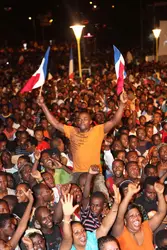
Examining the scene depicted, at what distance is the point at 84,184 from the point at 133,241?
4.64ft

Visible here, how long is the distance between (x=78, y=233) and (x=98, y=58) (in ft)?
83.1

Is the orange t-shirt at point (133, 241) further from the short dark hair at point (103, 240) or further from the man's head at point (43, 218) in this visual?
the man's head at point (43, 218)

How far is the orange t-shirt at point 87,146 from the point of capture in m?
6.16

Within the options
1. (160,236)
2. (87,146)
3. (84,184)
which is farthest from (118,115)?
(160,236)

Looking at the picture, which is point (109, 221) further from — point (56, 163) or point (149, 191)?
point (56, 163)

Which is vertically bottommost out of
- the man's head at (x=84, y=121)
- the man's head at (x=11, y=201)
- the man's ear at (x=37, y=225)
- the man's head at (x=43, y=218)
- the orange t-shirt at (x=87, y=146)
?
the man's ear at (x=37, y=225)

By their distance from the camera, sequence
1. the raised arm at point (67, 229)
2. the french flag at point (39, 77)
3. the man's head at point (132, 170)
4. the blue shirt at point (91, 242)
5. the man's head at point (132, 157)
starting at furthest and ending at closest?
the french flag at point (39, 77)
the man's head at point (132, 157)
the man's head at point (132, 170)
the blue shirt at point (91, 242)
the raised arm at point (67, 229)

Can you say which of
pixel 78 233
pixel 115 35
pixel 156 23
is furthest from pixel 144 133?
pixel 115 35

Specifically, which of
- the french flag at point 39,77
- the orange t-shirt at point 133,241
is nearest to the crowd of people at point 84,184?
the orange t-shirt at point 133,241

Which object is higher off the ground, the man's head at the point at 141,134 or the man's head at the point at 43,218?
the man's head at the point at 141,134

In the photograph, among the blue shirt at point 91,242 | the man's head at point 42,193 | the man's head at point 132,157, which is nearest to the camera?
the blue shirt at point 91,242

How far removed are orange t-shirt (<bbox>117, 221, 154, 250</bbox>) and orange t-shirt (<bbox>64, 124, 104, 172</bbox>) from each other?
4.92 ft

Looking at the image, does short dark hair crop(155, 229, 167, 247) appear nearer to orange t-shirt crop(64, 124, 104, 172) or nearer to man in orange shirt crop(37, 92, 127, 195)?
man in orange shirt crop(37, 92, 127, 195)

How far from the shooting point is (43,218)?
16.9 ft
